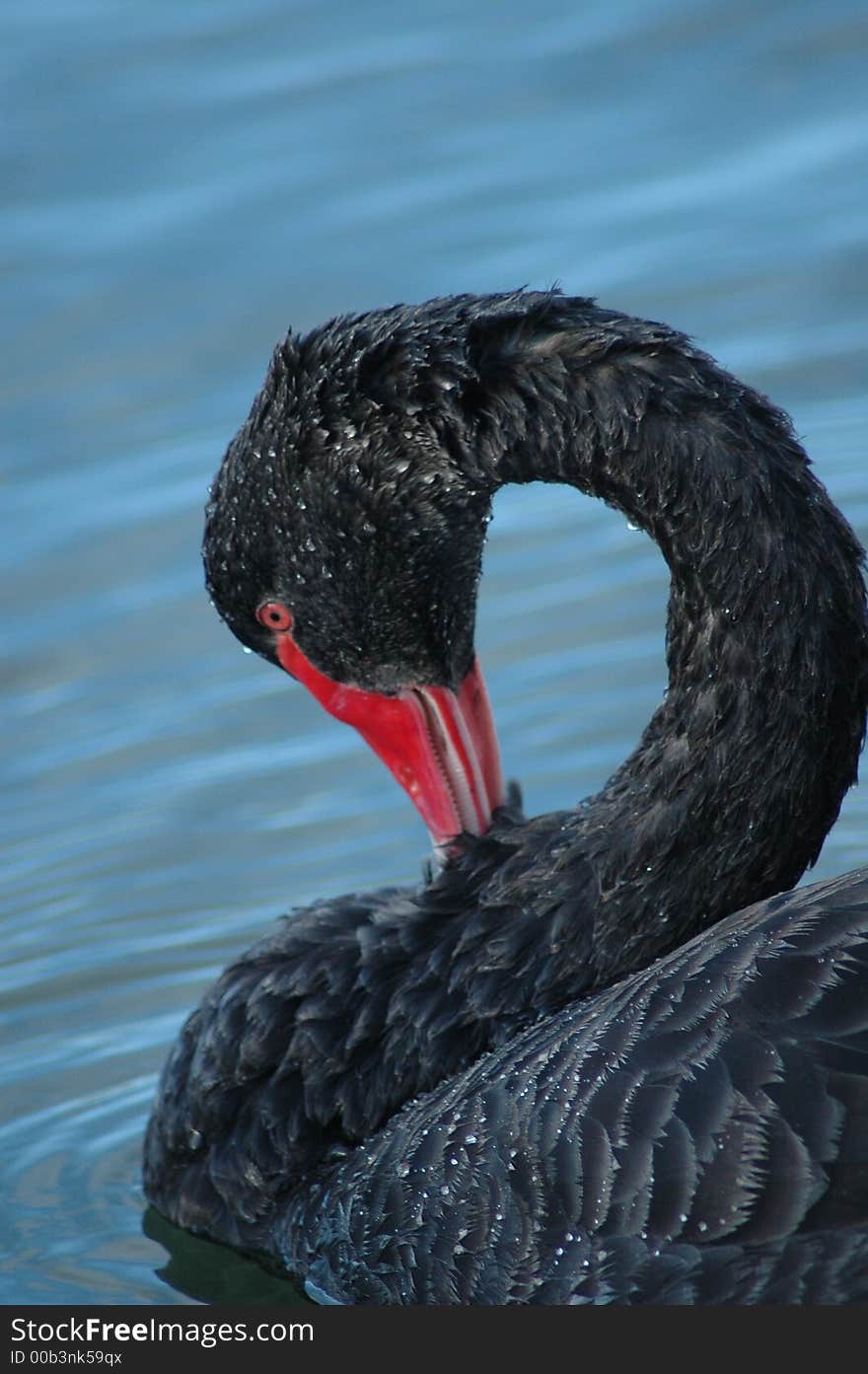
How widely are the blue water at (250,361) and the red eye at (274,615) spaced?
1.16m

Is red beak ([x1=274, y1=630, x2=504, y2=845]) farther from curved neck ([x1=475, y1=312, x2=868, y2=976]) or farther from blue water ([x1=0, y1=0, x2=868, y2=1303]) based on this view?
blue water ([x1=0, y1=0, x2=868, y2=1303])

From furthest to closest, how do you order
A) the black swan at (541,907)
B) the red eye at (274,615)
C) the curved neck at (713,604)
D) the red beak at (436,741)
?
1. the red beak at (436,741)
2. the red eye at (274,615)
3. the curved neck at (713,604)
4. the black swan at (541,907)

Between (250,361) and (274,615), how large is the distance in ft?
8.87

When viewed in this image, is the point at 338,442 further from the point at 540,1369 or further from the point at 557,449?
the point at 540,1369

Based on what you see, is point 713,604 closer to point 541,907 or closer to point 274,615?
point 541,907

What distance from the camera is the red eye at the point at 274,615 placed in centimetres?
468

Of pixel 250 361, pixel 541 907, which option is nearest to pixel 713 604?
pixel 541 907

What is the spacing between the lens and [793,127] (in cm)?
785

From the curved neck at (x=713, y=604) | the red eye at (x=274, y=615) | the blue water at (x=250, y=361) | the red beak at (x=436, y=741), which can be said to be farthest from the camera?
the blue water at (x=250, y=361)

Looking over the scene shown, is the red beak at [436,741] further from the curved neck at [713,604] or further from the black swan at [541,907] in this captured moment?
the curved neck at [713,604]

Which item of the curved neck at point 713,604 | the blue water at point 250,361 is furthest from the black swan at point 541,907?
the blue water at point 250,361

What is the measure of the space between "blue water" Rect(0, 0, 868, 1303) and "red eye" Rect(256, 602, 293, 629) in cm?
116

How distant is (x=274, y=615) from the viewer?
470cm

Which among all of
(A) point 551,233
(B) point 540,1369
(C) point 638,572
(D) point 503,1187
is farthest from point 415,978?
(A) point 551,233
